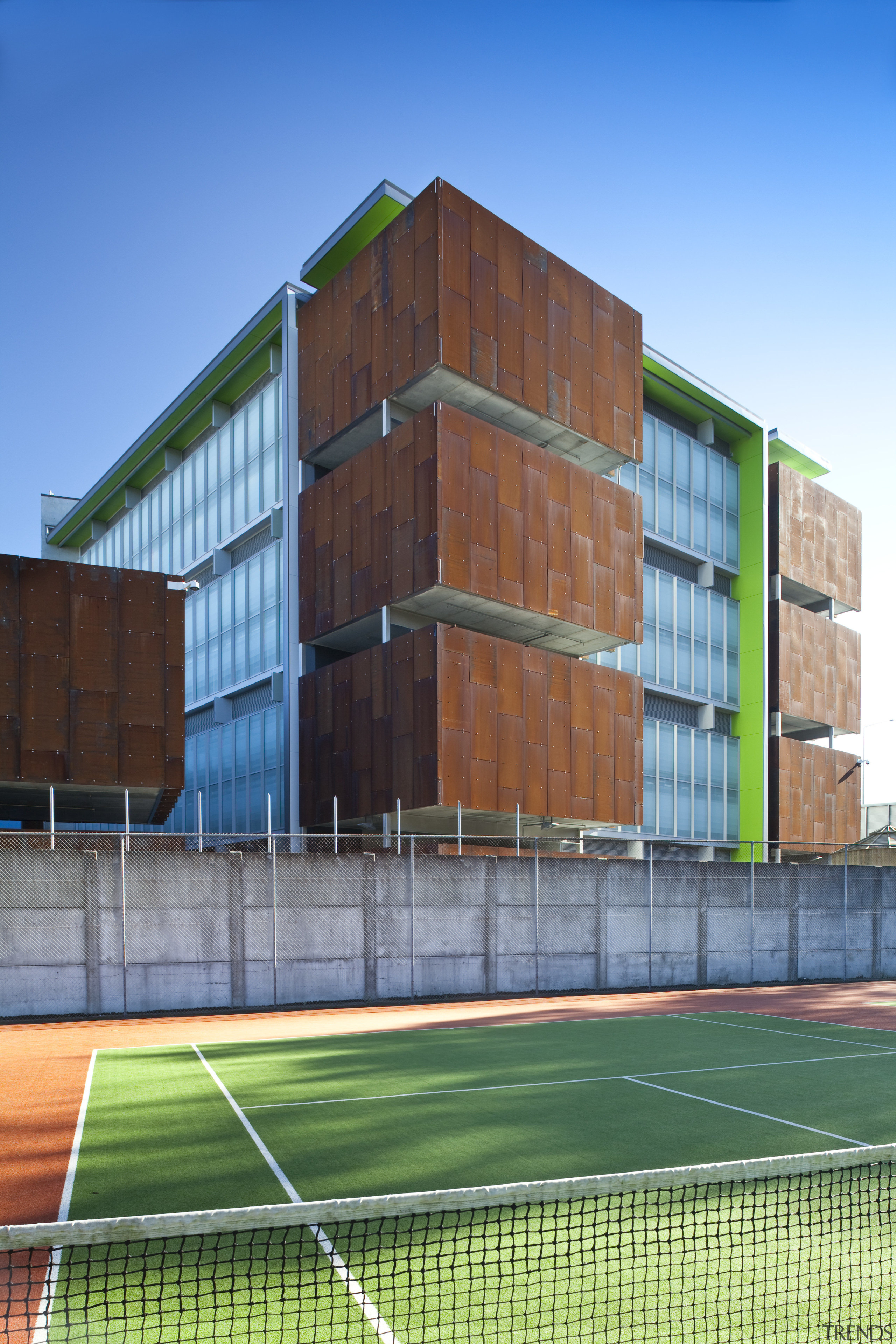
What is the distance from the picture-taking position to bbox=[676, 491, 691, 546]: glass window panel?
50250mm

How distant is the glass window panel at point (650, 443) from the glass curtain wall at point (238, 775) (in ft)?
68.1

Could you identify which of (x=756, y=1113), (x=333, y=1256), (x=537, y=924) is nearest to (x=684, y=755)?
(x=537, y=924)

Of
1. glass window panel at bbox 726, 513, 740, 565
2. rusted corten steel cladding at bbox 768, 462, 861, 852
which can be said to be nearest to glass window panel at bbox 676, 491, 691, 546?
glass window panel at bbox 726, 513, 740, 565

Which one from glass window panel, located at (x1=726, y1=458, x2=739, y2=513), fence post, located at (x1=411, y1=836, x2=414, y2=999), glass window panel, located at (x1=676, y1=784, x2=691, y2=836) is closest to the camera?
fence post, located at (x1=411, y1=836, x2=414, y2=999)

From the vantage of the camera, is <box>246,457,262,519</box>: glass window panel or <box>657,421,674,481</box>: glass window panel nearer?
<box>246,457,262,519</box>: glass window panel

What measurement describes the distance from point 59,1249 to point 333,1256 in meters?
1.93

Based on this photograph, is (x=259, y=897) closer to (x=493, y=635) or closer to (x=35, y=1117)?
(x=35, y=1117)

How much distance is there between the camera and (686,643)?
50.1 meters

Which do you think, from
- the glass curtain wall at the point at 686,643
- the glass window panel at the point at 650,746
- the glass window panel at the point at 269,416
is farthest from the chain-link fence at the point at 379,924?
the glass window panel at the point at 269,416

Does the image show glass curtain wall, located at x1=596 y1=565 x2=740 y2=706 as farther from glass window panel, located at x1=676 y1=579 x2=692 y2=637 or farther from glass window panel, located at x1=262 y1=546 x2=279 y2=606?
glass window panel, located at x1=262 y1=546 x2=279 y2=606

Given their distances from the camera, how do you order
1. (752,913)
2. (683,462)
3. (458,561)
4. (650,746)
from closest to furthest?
Result: (752,913), (458,561), (650,746), (683,462)

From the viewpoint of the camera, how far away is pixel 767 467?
54000 mm

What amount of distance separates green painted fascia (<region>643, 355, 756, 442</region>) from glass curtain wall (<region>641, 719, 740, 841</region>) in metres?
15.5

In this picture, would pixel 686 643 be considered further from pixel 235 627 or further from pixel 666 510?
pixel 235 627
